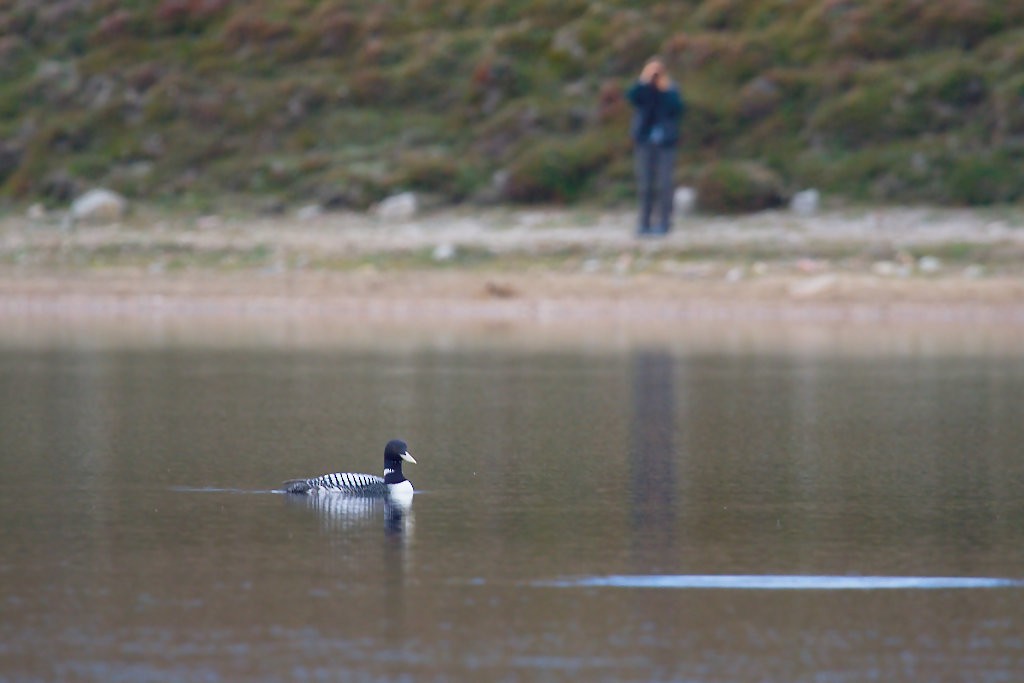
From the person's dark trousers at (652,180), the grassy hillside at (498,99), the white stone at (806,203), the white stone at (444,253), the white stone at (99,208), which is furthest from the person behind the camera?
the white stone at (99,208)

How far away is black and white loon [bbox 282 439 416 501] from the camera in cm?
1168

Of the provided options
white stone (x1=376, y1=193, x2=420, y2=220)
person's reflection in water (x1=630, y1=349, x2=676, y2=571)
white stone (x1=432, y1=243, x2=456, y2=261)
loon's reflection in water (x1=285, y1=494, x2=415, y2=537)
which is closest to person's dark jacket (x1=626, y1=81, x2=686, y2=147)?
white stone (x1=432, y1=243, x2=456, y2=261)

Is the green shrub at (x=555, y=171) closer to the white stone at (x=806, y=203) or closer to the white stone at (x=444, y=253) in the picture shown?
the white stone at (x=806, y=203)

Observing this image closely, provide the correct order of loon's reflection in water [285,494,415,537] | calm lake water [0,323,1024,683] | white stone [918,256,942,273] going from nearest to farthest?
calm lake water [0,323,1024,683] → loon's reflection in water [285,494,415,537] → white stone [918,256,942,273]

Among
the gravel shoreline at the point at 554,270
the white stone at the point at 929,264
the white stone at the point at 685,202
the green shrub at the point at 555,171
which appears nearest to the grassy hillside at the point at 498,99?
the green shrub at the point at 555,171

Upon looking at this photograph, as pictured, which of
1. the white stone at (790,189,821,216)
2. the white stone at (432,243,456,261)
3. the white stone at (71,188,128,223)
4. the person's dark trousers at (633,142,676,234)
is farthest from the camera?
the white stone at (71,188,128,223)

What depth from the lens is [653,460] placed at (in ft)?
44.5

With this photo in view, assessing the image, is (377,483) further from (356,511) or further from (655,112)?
(655,112)

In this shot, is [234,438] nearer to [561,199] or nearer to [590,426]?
[590,426]

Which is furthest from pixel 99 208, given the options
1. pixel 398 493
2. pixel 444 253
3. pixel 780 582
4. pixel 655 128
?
pixel 780 582

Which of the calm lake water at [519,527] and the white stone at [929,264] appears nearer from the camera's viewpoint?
the calm lake water at [519,527]

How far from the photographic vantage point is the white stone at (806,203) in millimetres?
30859

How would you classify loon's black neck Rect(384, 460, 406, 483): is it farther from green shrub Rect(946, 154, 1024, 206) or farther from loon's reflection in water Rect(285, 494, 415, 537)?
green shrub Rect(946, 154, 1024, 206)

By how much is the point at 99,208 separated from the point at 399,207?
506 cm
